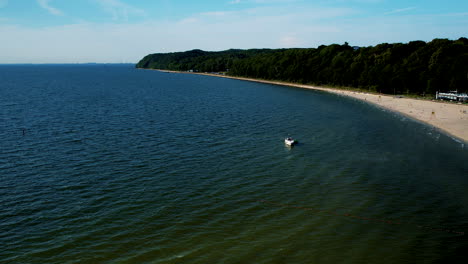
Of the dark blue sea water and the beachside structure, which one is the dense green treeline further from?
the dark blue sea water

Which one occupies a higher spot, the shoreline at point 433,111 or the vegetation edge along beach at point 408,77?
the vegetation edge along beach at point 408,77

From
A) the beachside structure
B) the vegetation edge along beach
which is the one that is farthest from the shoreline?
the beachside structure

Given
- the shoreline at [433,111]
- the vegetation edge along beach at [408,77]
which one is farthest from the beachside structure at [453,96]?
the shoreline at [433,111]

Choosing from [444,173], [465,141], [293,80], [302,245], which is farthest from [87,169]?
[293,80]

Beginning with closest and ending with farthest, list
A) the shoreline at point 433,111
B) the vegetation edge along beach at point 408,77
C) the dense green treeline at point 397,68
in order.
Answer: the shoreline at point 433,111 → the vegetation edge along beach at point 408,77 → the dense green treeline at point 397,68

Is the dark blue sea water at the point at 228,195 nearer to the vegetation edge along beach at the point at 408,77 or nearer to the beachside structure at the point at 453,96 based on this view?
the vegetation edge along beach at the point at 408,77
